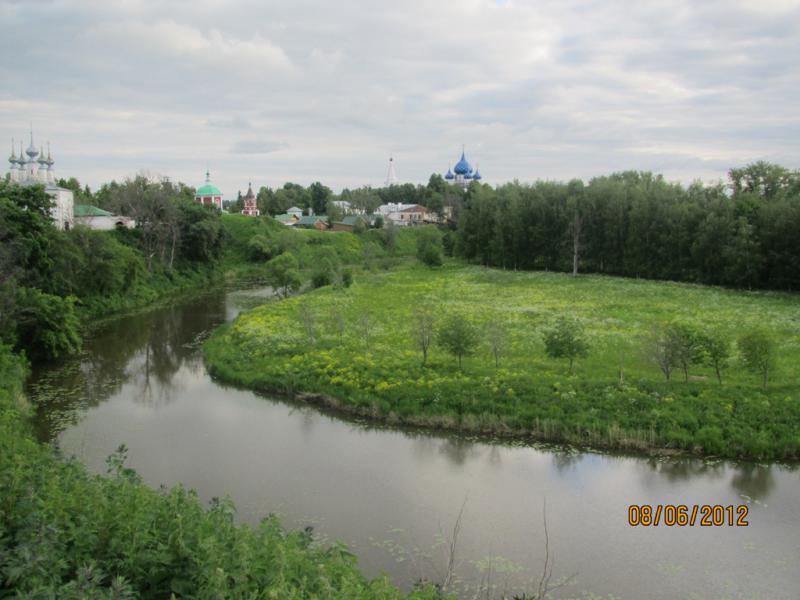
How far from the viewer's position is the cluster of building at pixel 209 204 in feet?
179

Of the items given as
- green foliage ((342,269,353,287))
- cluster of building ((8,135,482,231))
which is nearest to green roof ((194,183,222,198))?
cluster of building ((8,135,482,231))

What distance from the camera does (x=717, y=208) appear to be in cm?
4884

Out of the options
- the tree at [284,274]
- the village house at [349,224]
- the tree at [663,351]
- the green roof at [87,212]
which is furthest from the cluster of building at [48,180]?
the tree at [663,351]

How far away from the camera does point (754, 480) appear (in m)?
15.9

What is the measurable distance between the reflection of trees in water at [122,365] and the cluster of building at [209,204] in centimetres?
1100

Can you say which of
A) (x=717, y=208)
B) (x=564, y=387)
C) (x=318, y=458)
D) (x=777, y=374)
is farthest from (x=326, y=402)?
(x=717, y=208)

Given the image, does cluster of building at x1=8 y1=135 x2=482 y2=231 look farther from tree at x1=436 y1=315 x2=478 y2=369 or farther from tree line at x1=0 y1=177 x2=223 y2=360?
tree at x1=436 y1=315 x2=478 y2=369

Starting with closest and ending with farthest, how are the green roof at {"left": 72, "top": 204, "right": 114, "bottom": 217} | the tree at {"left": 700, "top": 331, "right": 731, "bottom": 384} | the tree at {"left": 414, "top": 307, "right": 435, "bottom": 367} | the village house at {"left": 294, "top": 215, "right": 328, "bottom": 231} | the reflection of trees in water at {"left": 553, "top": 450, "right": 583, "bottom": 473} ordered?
1. the reflection of trees in water at {"left": 553, "top": 450, "right": 583, "bottom": 473}
2. the tree at {"left": 700, "top": 331, "right": 731, "bottom": 384}
3. the tree at {"left": 414, "top": 307, "right": 435, "bottom": 367}
4. the green roof at {"left": 72, "top": 204, "right": 114, "bottom": 217}
5. the village house at {"left": 294, "top": 215, "right": 328, "bottom": 231}

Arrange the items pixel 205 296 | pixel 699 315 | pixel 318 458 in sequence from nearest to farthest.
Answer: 1. pixel 318 458
2. pixel 699 315
3. pixel 205 296

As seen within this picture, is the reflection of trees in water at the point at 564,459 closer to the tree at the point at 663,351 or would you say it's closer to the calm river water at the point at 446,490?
the calm river water at the point at 446,490

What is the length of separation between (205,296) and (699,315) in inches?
1302

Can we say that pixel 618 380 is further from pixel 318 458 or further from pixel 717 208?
pixel 717 208

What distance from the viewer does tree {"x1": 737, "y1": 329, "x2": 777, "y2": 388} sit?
1994 cm
